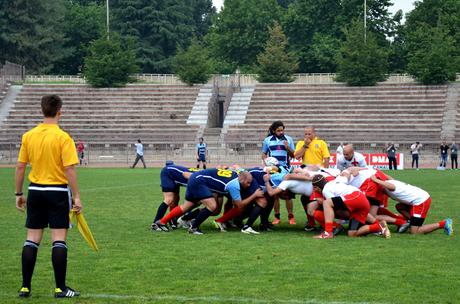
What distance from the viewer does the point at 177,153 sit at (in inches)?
2064

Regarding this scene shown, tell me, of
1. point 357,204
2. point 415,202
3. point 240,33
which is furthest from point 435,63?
point 357,204

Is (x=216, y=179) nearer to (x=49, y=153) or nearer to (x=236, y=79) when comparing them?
(x=49, y=153)

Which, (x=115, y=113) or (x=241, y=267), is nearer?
(x=241, y=267)

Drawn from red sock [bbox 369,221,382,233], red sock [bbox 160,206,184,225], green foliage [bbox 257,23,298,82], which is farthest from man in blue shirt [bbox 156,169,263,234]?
green foliage [bbox 257,23,298,82]

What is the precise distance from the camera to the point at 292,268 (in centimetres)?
1059

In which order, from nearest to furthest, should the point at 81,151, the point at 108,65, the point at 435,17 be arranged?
1. the point at 81,151
2. the point at 108,65
3. the point at 435,17

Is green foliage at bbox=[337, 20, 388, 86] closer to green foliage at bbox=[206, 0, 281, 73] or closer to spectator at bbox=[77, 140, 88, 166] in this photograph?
green foliage at bbox=[206, 0, 281, 73]

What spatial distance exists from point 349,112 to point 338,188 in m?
45.7

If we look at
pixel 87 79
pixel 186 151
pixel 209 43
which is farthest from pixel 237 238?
pixel 209 43

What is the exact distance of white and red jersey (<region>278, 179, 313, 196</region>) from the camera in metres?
14.5

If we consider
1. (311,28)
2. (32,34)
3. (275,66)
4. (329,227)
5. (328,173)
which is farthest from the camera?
(311,28)

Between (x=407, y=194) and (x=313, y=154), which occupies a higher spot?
(x=313, y=154)

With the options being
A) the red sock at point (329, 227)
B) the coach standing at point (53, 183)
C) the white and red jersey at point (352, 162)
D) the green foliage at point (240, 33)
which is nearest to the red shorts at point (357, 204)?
the red sock at point (329, 227)

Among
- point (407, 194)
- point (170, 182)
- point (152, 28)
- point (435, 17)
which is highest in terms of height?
point (435, 17)
